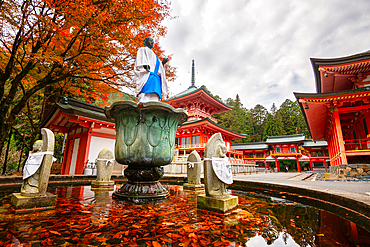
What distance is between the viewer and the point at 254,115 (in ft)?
160

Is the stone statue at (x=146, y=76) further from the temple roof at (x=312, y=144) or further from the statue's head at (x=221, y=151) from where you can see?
the temple roof at (x=312, y=144)

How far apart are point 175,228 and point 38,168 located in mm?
2001

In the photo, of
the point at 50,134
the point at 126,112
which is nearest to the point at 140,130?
the point at 126,112

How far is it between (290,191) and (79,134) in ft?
35.4

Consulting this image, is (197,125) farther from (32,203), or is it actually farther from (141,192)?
(32,203)

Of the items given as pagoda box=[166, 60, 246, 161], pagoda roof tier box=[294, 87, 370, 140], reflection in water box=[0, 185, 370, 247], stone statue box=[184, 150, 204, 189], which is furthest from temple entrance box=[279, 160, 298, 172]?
reflection in water box=[0, 185, 370, 247]

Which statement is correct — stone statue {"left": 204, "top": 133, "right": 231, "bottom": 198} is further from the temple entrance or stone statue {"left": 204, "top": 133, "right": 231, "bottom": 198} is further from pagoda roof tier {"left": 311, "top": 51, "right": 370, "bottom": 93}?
the temple entrance

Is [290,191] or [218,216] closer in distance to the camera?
[218,216]

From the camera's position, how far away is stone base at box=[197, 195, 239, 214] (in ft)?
6.95

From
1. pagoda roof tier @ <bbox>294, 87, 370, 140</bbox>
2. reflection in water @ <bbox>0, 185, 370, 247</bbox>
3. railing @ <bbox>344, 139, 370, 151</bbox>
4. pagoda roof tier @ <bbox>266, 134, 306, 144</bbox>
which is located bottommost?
reflection in water @ <bbox>0, 185, 370, 247</bbox>

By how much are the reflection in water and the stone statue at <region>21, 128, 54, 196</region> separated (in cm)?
32

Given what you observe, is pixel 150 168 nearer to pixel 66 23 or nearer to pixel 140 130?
pixel 140 130

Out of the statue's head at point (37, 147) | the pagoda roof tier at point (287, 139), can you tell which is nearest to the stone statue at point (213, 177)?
the statue's head at point (37, 147)

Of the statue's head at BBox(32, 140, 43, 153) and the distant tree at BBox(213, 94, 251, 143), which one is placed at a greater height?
the distant tree at BBox(213, 94, 251, 143)
